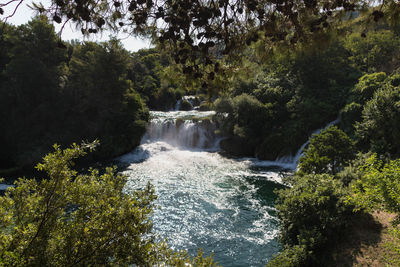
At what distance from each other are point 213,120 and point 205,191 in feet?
43.9

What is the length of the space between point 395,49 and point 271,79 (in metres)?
13.3

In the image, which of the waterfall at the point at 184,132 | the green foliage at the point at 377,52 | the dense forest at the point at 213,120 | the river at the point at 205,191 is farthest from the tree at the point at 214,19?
the green foliage at the point at 377,52

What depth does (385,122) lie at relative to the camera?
13766mm

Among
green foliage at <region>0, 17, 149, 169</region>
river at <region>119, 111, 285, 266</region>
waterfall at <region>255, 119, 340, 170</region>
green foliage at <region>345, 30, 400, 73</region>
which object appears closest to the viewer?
river at <region>119, 111, 285, 266</region>

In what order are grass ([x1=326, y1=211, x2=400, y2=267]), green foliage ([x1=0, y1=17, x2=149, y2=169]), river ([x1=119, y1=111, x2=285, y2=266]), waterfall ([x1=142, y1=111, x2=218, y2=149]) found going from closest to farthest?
grass ([x1=326, y1=211, x2=400, y2=267]) → river ([x1=119, y1=111, x2=285, y2=266]) → green foliage ([x1=0, y1=17, x2=149, y2=169]) → waterfall ([x1=142, y1=111, x2=218, y2=149])

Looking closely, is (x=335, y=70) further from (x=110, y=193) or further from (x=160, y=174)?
(x=110, y=193)

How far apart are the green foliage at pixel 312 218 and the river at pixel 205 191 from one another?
62.7 inches

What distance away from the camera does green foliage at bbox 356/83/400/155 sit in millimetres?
13273

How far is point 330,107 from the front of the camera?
21766 mm

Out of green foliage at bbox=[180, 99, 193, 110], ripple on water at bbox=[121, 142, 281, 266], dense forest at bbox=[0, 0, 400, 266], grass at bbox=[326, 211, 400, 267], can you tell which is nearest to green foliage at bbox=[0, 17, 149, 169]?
dense forest at bbox=[0, 0, 400, 266]

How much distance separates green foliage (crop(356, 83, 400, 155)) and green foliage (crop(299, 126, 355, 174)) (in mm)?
3143

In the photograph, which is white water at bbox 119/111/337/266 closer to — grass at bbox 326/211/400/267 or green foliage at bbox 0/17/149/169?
grass at bbox 326/211/400/267

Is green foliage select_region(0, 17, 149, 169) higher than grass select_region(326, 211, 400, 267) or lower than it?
higher

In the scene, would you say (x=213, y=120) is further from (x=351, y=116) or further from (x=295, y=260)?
(x=295, y=260)
